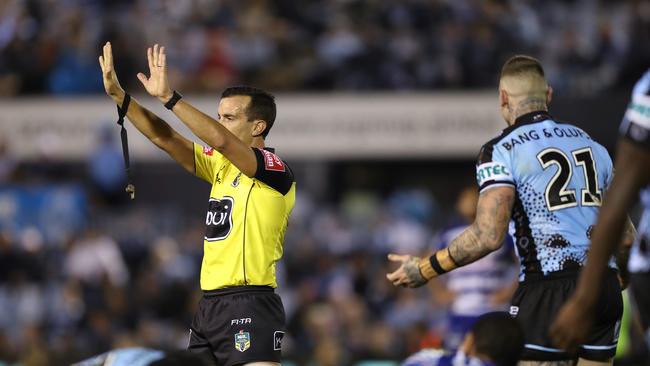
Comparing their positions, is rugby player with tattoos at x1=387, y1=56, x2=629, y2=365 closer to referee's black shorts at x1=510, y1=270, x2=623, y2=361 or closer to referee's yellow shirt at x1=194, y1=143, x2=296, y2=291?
referee's black shorts at x1=510, y1=270, x2=623, y2=361

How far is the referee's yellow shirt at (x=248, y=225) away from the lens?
23.3 ft

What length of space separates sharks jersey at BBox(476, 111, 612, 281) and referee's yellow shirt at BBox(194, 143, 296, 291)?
1312 millimetres

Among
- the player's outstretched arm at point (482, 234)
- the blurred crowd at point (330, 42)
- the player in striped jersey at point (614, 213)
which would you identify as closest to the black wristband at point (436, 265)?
the player's outstretched arm at point (482, 234)

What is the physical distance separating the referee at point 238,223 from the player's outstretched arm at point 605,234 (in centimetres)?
273

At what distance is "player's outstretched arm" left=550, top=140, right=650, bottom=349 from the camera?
4590 millimetres

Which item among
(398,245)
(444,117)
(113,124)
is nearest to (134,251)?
(113,124)

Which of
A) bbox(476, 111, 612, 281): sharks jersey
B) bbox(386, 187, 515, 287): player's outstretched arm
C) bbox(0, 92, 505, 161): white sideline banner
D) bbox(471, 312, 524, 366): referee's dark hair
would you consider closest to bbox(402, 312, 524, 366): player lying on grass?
bbox(471, 312, 524, 366): referee's dark hair

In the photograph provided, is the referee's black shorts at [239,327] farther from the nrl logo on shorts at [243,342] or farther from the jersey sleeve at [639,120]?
the jersey sleeve at [639,120]

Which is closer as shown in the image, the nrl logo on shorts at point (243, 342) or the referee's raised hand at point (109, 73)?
the nrl logo on shorts at point (243, 342)

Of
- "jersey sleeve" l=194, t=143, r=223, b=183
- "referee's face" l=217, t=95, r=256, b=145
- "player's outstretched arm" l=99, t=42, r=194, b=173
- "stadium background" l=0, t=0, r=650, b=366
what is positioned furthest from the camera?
"stadium background" l=0, t=0, r=650, b=366

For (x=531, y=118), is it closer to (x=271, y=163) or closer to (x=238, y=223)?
(x=271, y=163)

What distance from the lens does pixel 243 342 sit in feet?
23.0

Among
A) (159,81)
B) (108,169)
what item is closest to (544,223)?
(159,81)

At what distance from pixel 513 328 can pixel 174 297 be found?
33.3 feet
